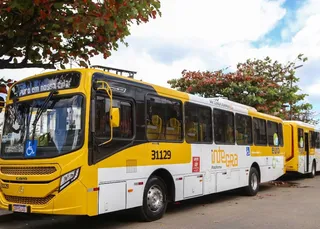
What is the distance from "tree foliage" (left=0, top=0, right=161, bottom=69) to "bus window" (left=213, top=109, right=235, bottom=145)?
12.8ft

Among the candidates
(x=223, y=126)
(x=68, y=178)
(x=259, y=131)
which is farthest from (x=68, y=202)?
(x=259, y=131)

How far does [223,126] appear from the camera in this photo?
37.2 ft

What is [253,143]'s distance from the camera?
13172mm

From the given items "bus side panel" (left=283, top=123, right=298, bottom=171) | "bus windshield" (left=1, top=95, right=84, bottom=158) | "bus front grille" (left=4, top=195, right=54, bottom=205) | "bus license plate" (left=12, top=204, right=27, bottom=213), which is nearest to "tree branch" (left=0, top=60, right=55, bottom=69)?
"bus windshield" (left=1, top=95, right=84, bottom=158)

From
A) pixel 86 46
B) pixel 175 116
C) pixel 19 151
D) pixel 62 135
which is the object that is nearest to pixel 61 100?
pixel 62 135

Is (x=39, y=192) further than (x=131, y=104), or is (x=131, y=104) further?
(x=131, y=104)

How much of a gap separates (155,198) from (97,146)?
2.15m

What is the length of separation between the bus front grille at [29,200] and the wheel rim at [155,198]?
227 centimetres

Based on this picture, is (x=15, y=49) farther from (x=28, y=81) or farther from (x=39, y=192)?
(x=39, y=192)

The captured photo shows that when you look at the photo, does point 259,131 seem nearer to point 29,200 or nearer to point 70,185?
point 70,185

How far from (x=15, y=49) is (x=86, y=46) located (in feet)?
5.23

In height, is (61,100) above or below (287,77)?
below

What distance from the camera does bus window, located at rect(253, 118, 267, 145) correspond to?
44.1ft

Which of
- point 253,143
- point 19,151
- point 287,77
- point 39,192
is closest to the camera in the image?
point 39,192
